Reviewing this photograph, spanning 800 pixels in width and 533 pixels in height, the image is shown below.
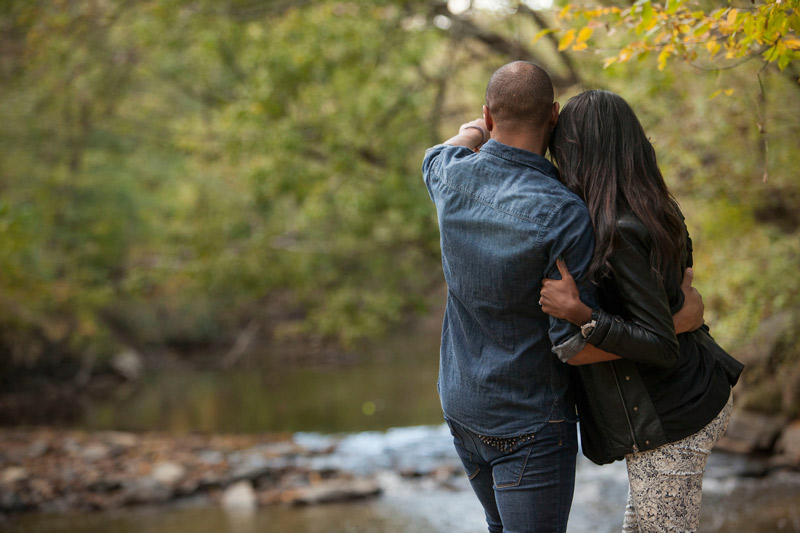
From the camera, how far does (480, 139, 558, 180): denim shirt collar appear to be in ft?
6.32

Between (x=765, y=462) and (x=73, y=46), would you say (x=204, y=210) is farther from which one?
(x=765, y=462)

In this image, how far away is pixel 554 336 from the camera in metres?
1.83

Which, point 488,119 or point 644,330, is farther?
Result: point 488,119

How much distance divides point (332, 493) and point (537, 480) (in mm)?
5153

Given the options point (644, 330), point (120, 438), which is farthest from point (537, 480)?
point (120, 438)

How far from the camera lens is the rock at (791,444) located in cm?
615

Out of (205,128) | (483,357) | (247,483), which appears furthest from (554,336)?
(205,128)

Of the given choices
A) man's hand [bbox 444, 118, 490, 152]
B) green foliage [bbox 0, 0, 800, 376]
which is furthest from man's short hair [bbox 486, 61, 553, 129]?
green foliage [bbox 0, 0, 800, 376]

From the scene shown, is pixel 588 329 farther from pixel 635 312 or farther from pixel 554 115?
Answer: pixel 554 115

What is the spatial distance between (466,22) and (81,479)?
658 centimetres

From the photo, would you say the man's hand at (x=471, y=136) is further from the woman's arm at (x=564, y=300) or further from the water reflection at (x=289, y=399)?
the water reflection at (x=289, y=399)

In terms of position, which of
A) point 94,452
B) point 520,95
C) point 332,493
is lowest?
point 94,452

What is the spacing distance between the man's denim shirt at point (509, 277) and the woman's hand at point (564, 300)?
0.07 ft

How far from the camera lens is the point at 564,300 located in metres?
1.79
